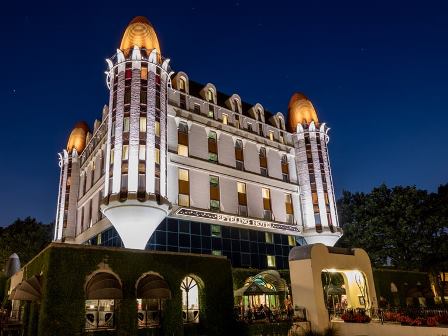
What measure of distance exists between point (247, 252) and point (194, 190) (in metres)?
9.14

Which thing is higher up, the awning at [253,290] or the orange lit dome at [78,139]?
the orange lit dome at [78,139]

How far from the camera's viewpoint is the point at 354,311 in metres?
28.5

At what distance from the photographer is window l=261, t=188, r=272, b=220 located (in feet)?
A: 149

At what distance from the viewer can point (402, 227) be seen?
158ft

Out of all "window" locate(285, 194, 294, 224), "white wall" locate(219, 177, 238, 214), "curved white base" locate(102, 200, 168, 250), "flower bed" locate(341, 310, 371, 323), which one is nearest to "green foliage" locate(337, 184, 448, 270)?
"window" locate(285, 194, 294, 224)

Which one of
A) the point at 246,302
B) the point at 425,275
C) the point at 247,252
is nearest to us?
the point at 246,302

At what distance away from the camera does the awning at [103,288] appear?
2156 cm

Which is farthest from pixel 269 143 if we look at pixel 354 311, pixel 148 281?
pixel 148 281

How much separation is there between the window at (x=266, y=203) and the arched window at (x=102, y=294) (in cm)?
2531

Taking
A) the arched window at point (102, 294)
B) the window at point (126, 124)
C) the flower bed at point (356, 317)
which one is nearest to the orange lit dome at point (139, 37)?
the window at point (126, 124)

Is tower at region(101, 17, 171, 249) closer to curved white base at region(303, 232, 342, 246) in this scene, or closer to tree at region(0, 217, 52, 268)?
curved white base at region(303, 232, 342, 246)

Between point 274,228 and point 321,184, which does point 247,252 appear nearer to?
point 274,228

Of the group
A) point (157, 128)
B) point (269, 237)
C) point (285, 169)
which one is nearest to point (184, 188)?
point (157, 128)

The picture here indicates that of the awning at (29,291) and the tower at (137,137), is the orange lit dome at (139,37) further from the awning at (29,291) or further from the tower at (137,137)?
the awning at (29,291)
